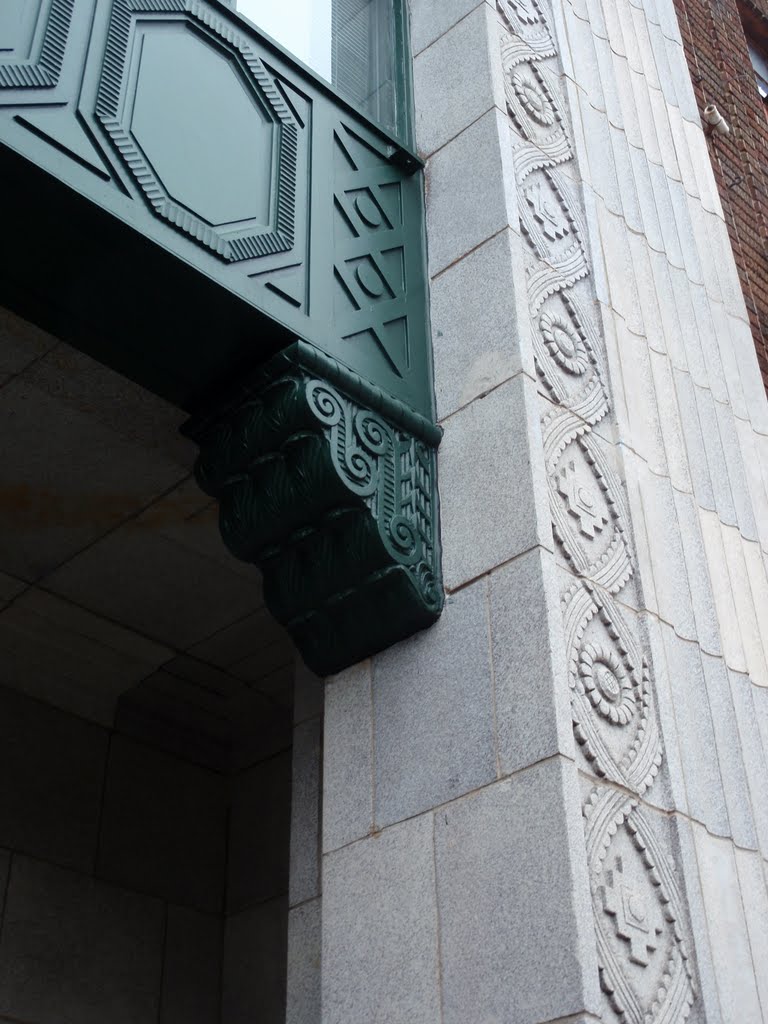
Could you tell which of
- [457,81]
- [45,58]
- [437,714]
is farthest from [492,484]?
[457,81]

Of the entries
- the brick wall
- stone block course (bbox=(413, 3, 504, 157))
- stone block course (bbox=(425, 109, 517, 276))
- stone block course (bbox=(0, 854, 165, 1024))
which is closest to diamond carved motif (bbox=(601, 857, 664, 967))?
stone block course (bbox=(425, 109, 517, 276))

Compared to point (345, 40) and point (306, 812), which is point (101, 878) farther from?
point (345, 40)

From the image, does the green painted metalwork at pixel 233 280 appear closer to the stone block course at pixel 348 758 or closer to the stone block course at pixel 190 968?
the stone block course at pixel 348 758

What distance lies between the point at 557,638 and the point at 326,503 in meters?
0.93

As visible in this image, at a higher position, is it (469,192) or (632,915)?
(469,192)

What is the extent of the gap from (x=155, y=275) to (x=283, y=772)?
4.33m

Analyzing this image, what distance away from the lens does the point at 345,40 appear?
6039mm

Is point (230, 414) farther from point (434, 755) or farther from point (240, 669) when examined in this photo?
point (240, 669)

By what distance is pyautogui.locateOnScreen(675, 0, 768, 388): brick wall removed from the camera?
28.6 feet

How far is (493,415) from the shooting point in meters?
4.83

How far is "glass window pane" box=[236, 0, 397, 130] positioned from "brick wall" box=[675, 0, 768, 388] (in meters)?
3.06

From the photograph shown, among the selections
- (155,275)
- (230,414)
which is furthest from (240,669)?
(155,275)

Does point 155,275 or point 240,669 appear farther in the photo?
point 240,669

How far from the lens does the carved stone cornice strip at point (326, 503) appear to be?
458 cm
